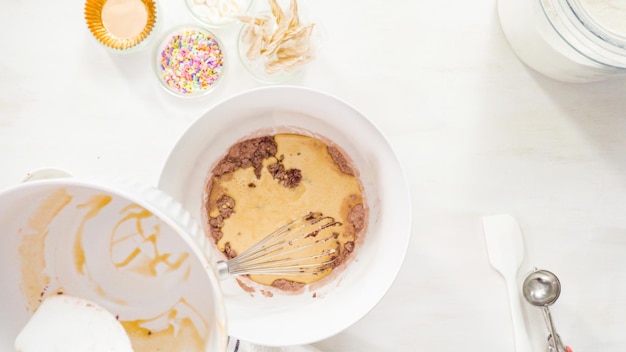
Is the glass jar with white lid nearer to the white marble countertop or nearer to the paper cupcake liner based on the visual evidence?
the white marble countertop

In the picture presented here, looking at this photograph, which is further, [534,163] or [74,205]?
[534,163]

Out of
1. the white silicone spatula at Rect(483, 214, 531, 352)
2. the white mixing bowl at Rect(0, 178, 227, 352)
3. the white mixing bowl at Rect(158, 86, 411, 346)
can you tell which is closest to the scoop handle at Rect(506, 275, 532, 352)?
the white silicone spatula at Rect(483, 214, 531, 352)

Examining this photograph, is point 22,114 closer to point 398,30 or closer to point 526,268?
point 398,30

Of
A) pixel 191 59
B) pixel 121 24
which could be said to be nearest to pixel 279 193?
pixel 191 59

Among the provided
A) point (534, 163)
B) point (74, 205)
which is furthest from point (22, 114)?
point (534, 163)

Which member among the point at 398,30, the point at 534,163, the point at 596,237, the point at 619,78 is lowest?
the point at 596,237

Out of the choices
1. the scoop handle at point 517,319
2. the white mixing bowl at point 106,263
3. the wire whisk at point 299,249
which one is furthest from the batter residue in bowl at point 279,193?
the scoop handle at point 517,319
